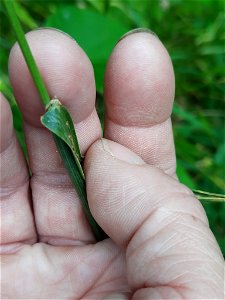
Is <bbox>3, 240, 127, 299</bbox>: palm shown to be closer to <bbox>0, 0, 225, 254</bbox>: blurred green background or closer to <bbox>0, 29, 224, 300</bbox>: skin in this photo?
<bbox>0, 29, 224, 300</bbox>: skin

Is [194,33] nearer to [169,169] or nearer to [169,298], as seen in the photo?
[169,169]

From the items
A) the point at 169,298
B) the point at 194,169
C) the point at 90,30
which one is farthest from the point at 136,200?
the point at 194,169

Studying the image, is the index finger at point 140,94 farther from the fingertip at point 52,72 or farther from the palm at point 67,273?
the palm at point 67,273

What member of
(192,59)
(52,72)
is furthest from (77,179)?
(192,59)

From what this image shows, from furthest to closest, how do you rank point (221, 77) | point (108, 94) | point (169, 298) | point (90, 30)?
point (221, 77)
point (90, 30)
point (108, 94)
point (169, 298)

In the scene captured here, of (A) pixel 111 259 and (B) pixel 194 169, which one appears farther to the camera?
(B) pixel 194 169

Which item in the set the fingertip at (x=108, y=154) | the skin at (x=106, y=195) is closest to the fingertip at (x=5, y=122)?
the skin at (x=106, y=195)

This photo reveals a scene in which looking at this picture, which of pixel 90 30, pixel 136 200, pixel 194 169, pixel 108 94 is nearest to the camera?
pixel 136 200

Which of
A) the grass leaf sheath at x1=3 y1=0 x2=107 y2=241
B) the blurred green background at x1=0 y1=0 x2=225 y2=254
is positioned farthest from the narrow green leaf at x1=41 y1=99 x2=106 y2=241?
the blurred green background at x1=0 y1=0 x2=225 y2=254
